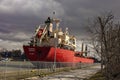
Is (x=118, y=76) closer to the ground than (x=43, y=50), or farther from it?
closer to the ground

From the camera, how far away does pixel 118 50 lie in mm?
24062

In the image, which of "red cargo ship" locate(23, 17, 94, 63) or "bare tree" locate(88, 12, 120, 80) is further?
"red cargo ship" locate(23, 17, 94, 63)

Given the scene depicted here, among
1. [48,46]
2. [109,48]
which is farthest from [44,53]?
[109,48]

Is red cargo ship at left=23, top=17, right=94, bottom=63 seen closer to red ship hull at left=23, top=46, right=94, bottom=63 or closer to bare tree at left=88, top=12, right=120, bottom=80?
red ship hull at left=23, top=46, right=94, bottom=63

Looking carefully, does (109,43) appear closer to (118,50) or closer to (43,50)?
(118,50)

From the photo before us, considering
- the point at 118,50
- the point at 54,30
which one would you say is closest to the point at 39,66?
the point at 118,50

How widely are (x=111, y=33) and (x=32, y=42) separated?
3875cm

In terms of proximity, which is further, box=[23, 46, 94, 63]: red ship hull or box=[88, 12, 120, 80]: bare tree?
box=[23, 46, 94, 63]: red ship hull

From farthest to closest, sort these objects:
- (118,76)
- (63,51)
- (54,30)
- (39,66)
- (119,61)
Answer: (54,30), (63,51), (39,66), (118,76), (119,61)

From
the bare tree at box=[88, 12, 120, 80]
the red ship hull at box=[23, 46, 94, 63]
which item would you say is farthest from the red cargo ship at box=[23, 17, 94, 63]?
the bare tree at box=[88, 12, 120, 80]

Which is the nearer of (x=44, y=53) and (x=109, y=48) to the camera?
(x=109, y=48)

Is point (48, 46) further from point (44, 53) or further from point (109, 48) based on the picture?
point (109, 48)

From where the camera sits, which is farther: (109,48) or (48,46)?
(48,46)

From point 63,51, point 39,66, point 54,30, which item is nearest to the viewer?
point 39,66
